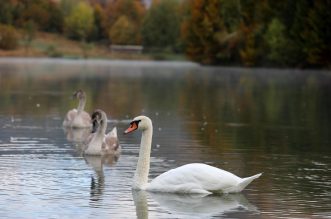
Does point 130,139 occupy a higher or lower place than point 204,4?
lower

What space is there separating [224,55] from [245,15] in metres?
5.93

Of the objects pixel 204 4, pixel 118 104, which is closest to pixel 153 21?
pixel 204 4

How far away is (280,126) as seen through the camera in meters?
27.0

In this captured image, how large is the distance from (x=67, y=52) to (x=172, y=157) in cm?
12288

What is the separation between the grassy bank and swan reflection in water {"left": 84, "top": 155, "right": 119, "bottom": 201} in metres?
114

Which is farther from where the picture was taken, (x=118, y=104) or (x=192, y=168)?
(x=118, y=104)

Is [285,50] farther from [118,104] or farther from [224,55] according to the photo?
[118,104]

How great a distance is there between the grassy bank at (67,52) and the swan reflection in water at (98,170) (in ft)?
374

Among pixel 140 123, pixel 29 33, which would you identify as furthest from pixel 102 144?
pixel 29 33

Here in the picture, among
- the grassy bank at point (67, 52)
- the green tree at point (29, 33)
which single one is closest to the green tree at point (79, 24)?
the grassy bank at point (67, 52)

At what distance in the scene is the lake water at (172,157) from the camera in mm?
12977

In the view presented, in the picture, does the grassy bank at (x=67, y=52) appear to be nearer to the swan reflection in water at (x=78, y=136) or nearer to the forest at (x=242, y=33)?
the forest at (x=242, y=33)

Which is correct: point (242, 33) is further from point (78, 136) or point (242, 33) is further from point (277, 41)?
point (78, 136)

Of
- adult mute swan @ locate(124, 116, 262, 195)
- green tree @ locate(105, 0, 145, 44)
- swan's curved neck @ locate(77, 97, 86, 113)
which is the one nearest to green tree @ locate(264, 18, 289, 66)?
swan's curved neck @ locate(77, 97, 86, 113)
